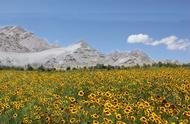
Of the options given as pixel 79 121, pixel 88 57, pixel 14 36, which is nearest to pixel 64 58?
pixel 88 57

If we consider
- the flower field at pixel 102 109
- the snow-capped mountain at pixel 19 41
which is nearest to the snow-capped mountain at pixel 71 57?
the snow-capped mountain at pixel 19 41

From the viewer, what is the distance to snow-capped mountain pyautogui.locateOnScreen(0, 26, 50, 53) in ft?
243

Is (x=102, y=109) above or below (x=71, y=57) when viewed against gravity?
below

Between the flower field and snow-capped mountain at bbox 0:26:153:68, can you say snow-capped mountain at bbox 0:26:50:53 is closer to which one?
snow-capped mountain at bbox 0:26:153:68

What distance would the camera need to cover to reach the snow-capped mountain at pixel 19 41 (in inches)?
2916

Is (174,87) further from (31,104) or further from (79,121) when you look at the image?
(79,121)

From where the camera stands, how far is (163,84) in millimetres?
19438

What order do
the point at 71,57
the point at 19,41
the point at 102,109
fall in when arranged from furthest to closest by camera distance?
the point at 19,41 → the point at 71,57 → the point at 102,109

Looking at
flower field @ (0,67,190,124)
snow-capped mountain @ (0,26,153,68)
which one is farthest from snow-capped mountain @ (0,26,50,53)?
flower field @ (0,67,190,124)

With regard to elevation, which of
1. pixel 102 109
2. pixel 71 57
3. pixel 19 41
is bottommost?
pixel 102 109

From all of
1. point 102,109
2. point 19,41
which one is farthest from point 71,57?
point 102,109

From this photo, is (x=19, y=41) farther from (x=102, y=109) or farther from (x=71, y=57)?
(x=102, y=109)

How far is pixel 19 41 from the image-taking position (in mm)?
78938

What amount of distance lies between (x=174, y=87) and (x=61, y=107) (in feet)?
21.4
